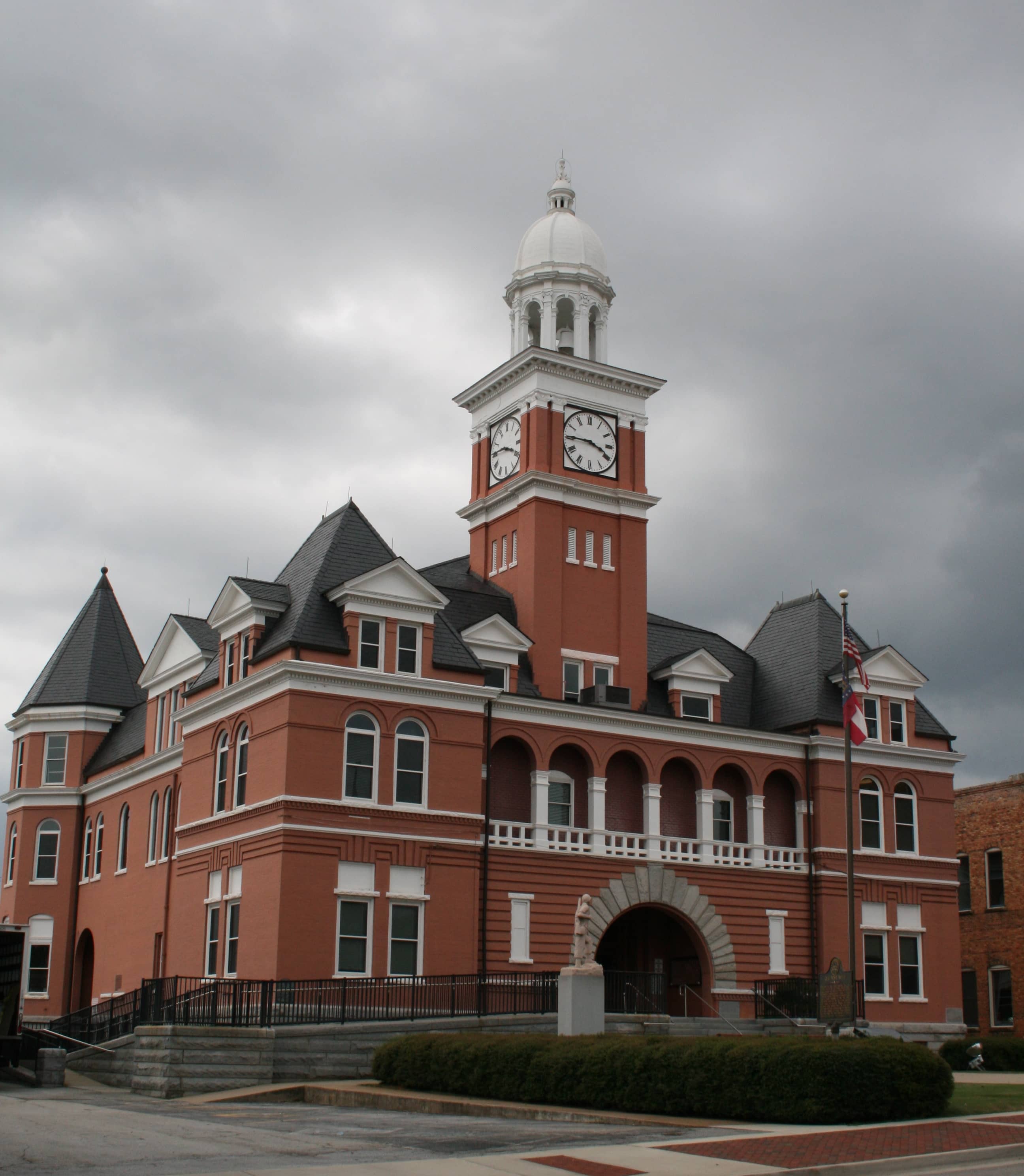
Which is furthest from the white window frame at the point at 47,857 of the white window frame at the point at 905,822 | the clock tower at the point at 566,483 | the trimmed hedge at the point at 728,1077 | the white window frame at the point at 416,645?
the trimmed hedge at the point at 728,1077

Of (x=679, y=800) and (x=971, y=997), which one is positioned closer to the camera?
(x=679, y=800)

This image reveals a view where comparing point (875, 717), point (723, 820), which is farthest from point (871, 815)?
point (723, 820)

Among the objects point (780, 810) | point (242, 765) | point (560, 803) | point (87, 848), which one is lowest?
point (87, 848)

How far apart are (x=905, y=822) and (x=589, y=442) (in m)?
16.2

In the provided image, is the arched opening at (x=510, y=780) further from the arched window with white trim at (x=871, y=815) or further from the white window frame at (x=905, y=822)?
the white window frame at (x=905, y=822)

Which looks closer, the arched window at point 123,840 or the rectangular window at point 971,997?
the arched window at point 123,840

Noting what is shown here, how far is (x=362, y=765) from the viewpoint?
37594 millimetres

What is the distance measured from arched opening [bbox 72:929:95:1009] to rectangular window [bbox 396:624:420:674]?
21.9m

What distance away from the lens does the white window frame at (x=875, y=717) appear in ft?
151

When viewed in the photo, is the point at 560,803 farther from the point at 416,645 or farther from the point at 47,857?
the point at 47,857

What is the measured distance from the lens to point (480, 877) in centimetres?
3862

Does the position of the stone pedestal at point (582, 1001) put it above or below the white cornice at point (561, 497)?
below

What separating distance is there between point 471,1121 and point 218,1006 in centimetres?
1485

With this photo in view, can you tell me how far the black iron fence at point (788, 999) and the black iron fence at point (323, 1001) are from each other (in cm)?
785
